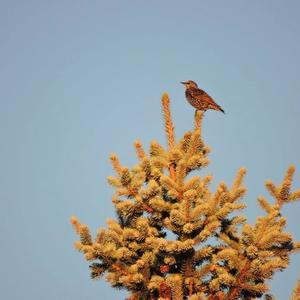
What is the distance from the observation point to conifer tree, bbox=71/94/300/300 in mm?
5422

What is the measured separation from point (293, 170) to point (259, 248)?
49.7 inches

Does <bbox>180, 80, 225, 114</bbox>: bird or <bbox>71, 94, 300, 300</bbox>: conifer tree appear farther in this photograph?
<bbox>180, 80, 225, 114</bbox>: bird

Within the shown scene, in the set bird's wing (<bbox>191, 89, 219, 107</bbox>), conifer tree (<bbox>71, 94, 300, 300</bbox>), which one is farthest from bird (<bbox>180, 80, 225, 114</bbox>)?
conifer tree (<bbox>71, 94, 300, 300</bbox>)

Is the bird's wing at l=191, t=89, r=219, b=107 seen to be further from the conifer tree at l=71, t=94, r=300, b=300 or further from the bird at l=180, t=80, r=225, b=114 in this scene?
the conifer tree at l=71, t=94, r=300, b=300

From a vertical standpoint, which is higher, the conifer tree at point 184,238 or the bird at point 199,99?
the bird at point 199,99

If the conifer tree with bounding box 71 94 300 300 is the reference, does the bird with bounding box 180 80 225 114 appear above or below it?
above

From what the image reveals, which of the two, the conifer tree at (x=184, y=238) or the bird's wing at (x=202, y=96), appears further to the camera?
the bird's wing at (x=202, y=96)

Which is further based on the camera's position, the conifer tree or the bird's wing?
the bird's wing

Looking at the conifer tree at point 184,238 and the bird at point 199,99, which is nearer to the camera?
the conifer tree at point 184,238

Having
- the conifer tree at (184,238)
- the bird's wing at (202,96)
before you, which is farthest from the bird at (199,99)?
the conifer tree at (184,238)

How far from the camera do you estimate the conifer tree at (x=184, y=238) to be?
5.42 metres

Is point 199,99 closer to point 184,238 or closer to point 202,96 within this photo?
point 202,96

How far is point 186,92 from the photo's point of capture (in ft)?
38.0

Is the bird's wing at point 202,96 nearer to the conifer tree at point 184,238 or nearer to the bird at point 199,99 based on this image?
the bird at point 199,99
